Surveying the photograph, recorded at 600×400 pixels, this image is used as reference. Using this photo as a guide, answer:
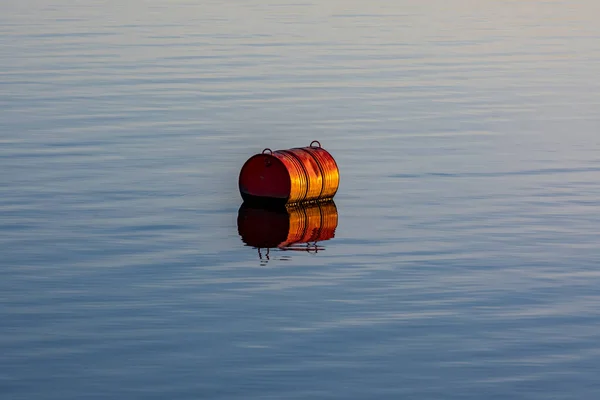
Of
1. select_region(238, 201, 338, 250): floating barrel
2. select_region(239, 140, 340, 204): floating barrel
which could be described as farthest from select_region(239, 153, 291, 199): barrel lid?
select_region(238, 201, 338, 250): floating barrel

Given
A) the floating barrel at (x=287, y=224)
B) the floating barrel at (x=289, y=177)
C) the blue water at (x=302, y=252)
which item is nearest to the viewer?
the blue water at (x=302, y=252)

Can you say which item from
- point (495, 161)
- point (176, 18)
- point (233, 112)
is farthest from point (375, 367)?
point (176, 18)

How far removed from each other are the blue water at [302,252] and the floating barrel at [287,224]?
0.91 ft

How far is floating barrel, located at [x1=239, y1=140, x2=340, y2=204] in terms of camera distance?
73.9 ft

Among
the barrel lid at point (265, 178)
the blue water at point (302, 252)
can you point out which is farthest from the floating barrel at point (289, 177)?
the blue water at point (302, 252)

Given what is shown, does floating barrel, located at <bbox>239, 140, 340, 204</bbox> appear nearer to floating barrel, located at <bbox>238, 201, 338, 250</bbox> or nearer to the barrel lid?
the barrel lid

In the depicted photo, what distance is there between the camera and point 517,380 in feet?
45.5

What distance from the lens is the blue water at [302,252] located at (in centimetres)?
1430

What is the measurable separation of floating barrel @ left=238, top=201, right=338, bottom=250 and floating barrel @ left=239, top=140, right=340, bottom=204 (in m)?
0.18

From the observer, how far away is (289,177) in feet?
73.5

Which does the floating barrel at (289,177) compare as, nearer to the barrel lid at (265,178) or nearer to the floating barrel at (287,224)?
the barrel lid at (265,178)

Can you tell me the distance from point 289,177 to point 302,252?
Answer: 2.84 m

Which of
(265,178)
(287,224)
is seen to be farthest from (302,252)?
→ (265,178)

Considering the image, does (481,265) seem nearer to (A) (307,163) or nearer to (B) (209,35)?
(A) (307,163)
